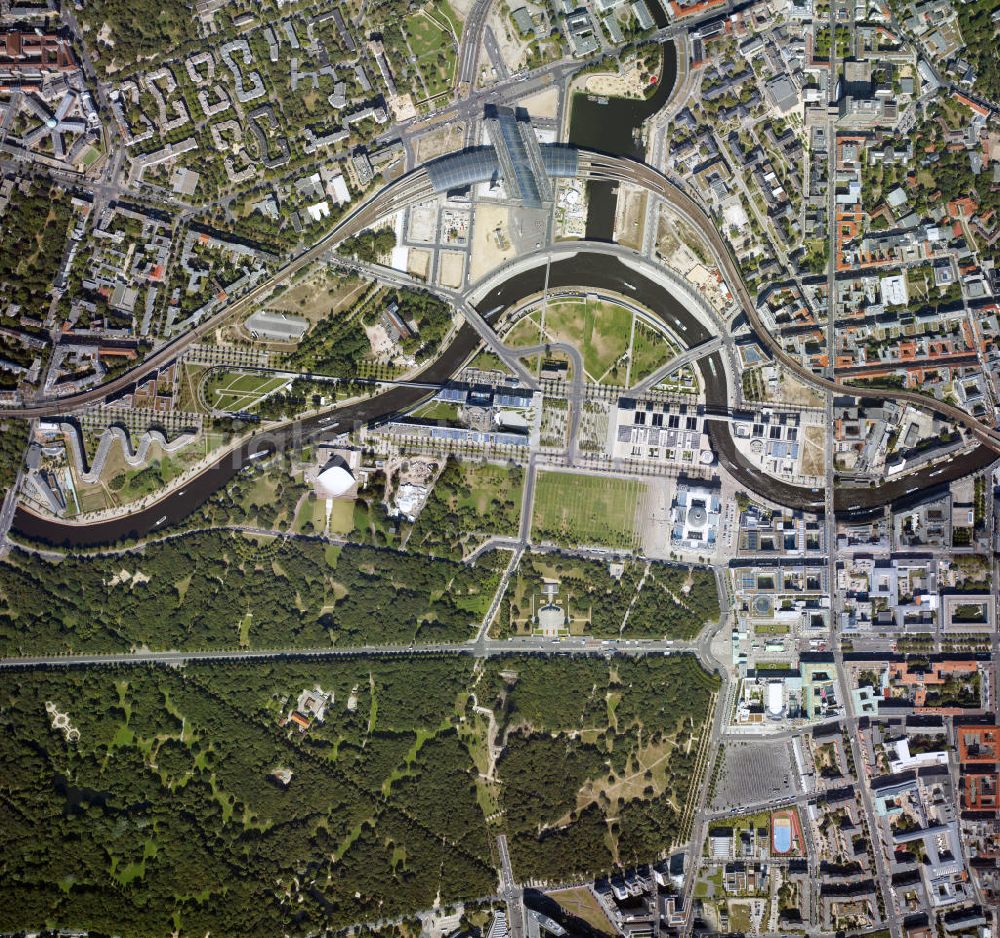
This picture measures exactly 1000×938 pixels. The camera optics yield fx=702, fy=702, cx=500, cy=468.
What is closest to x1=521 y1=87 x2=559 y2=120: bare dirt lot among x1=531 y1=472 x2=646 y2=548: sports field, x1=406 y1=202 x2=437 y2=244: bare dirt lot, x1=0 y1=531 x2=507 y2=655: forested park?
x1=406 y1=202 x2=437 y2=244: bare dirt lot

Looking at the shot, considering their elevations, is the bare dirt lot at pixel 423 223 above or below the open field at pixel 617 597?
above

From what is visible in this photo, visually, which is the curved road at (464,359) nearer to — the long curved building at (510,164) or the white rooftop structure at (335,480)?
the long curved building at (510,164)

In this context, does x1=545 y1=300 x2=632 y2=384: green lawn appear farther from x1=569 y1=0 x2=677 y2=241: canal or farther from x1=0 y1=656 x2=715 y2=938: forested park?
x1=0 y1=656 x2=715 y2=938: forested park

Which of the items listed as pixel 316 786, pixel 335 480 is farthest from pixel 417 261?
pixel 316 786

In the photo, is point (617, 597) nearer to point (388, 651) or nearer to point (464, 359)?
point (388, 651)

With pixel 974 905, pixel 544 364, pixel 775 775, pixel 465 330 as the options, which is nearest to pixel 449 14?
pixel 465 330

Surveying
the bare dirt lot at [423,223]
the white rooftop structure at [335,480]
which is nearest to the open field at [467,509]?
the white rooftop structure at [335,480]
